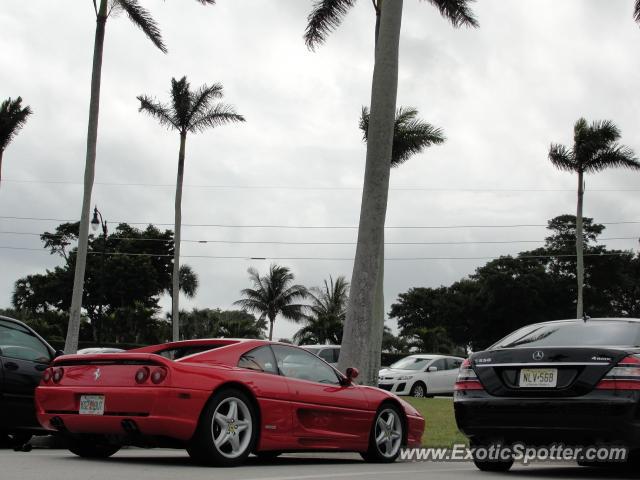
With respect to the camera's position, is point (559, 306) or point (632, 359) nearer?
point (632, 359)

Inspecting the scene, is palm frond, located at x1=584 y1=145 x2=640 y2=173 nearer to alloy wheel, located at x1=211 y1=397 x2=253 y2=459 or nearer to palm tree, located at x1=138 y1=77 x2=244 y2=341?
palm tree, located at x1=138 y1=77 x2=244 y2=341

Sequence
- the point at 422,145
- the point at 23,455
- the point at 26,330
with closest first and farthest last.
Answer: the point at 23,455 < the point at 26,330 < the point at 422,145

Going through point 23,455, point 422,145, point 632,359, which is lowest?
point 23,455

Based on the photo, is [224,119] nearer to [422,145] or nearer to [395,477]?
[422,145]

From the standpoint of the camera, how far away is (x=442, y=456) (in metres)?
11.3

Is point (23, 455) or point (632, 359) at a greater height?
point (632, 359)

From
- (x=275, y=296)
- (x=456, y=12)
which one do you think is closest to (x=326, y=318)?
(x=275, y=296)

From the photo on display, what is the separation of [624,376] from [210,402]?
11.4 feet

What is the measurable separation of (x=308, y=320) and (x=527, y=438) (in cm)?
7016

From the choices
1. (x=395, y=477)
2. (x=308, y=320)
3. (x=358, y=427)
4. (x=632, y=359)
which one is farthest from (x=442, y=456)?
(x=308, y=320)

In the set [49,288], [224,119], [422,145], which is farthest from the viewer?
[49,288]

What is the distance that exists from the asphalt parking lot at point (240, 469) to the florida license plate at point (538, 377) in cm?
92

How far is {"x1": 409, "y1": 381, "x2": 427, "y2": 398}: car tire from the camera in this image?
105 feet

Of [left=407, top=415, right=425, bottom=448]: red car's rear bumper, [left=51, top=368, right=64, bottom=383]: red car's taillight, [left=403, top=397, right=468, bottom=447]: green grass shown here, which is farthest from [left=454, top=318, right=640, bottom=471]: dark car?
[left=51, top=368, right=64, bottom=383]: red car's taillight
